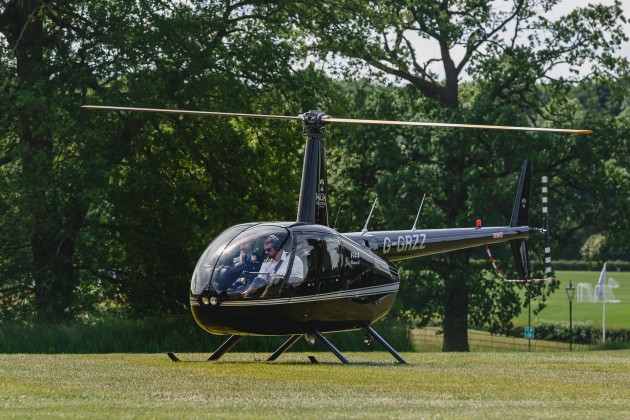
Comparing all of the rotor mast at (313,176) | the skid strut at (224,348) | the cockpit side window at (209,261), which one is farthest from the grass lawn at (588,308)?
the cockpit side window at (209,261)

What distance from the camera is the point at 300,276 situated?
1798cm

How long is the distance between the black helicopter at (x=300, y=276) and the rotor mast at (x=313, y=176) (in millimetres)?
17

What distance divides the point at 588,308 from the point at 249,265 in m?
81.1

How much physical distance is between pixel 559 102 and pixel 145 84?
20.2m

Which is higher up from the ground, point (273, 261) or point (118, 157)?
point (118, 157)

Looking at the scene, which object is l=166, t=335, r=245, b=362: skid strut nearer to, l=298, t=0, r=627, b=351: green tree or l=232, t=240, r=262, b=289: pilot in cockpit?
l=232, t=240, r=262, b=289: pilot in cockpit

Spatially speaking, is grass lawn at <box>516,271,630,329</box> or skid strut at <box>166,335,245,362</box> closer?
skid strut at <box>166,335,245,362</box>

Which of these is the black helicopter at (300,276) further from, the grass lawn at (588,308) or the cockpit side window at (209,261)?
the grass lawn at (588,308)

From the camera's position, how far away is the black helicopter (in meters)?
17.5

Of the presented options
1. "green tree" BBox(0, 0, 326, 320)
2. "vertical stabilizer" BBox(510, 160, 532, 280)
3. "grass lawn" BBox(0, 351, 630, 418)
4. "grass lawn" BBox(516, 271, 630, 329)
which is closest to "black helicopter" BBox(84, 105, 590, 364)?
"grass lawn" BBox(0, 351, 630, 418)

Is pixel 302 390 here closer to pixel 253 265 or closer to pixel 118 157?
pixel 253 265

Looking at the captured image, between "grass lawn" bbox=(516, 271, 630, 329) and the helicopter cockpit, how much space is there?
59.4 meters

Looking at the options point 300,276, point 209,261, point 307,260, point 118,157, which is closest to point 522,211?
point 307,260

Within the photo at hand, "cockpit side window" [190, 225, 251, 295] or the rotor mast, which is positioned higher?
the rotor mast
